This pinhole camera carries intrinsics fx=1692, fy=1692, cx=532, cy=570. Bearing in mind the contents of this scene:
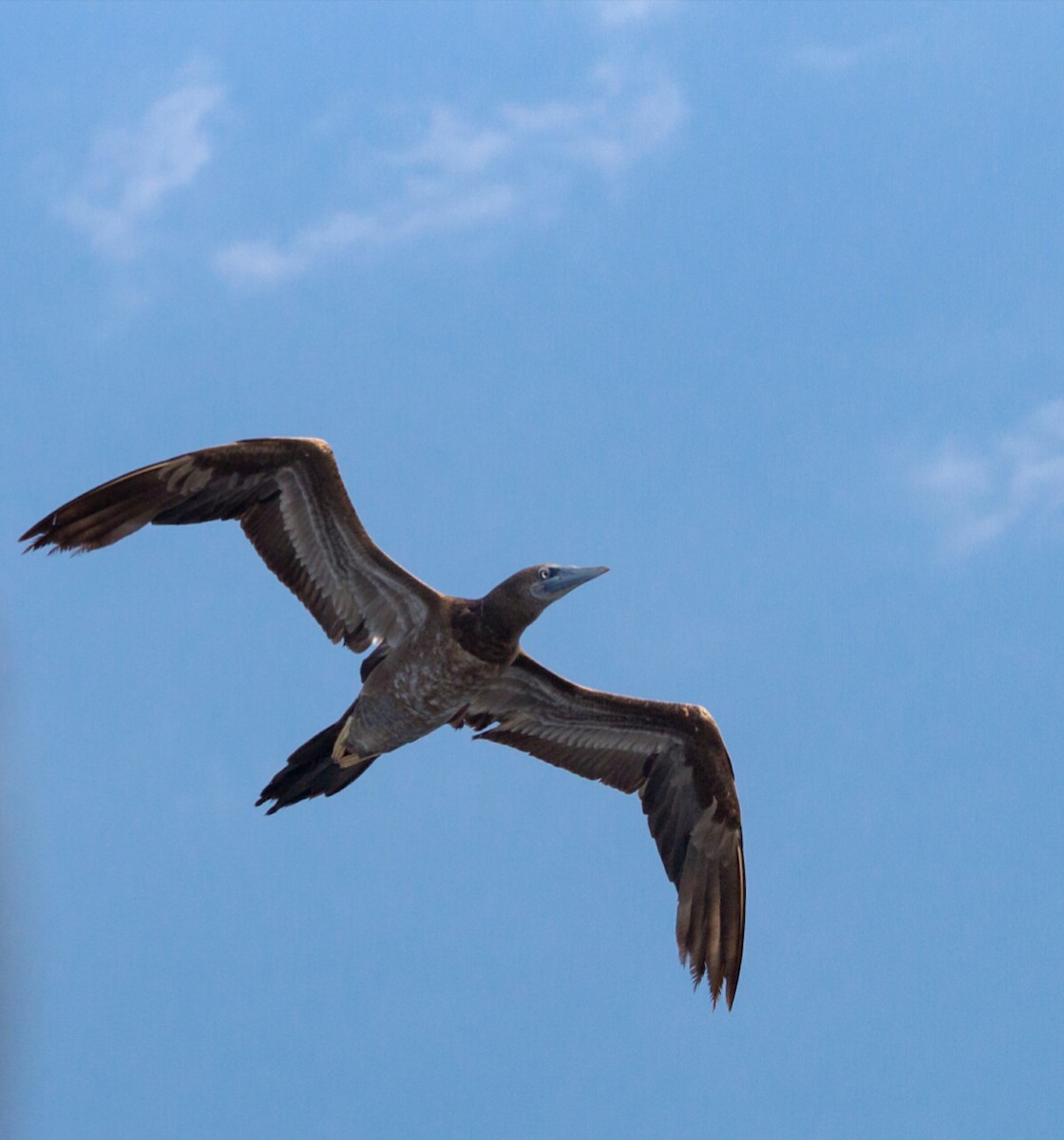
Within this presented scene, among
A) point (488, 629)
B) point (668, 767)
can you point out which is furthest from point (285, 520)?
point (668, 767)

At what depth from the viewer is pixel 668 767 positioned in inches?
617

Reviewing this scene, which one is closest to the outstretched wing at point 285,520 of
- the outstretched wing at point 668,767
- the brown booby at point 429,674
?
the brown booby at point 429,674

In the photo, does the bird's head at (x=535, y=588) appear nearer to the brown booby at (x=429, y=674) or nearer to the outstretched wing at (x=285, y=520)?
the brown booby at (x=429, y=674)

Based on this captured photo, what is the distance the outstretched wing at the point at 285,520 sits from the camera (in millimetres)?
14109

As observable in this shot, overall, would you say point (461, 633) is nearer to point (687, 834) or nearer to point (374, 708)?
point (374, 708)

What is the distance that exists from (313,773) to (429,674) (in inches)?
52.7

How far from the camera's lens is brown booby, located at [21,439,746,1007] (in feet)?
47.1

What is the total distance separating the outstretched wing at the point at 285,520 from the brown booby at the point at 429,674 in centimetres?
1

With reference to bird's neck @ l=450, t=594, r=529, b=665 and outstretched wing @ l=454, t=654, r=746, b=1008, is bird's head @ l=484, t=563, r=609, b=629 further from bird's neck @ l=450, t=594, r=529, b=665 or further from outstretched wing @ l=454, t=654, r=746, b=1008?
outstretched wing @ l=454, t=654, r=746, b=1008

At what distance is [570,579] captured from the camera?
1430 cm

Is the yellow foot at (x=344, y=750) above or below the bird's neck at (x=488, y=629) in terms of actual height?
below

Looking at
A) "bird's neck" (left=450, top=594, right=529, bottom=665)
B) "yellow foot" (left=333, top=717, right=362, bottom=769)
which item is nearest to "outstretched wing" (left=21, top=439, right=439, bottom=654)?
"bird's neck" (left=450, top=594, right=529, bottom=665)

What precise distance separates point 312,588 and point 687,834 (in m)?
4.12

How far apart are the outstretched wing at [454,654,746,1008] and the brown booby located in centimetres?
1
